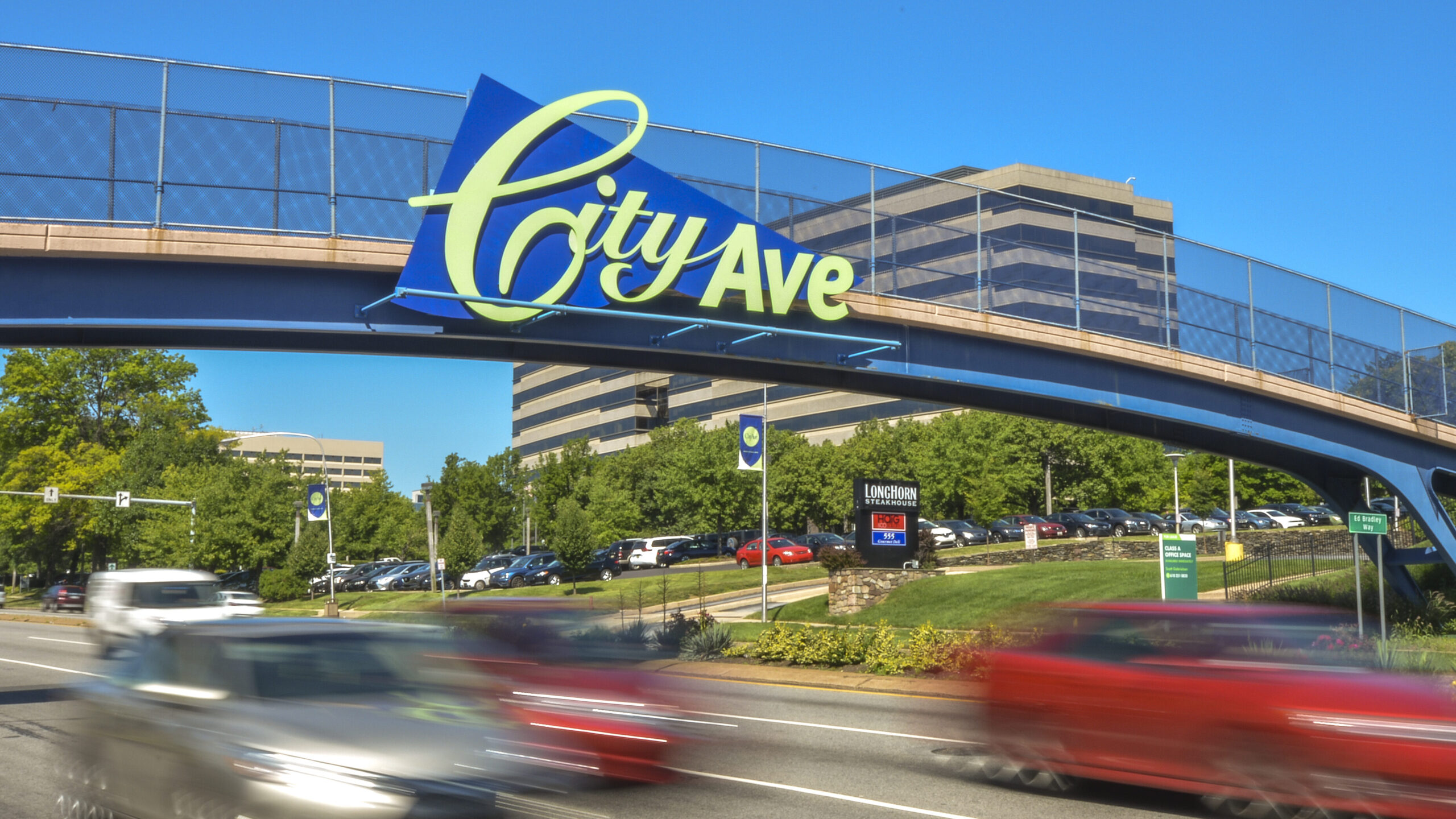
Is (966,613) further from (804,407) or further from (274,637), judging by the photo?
(804,407)

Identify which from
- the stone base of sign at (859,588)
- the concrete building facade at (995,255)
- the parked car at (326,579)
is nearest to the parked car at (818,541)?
the stone base of sign at (859,588)

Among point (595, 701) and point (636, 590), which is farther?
point (636, 590)

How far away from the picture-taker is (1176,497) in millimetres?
50938

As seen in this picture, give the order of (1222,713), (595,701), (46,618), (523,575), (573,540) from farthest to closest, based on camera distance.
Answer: (523,575) < (573,540) < (46,618) < (595,701) < (1222,713)

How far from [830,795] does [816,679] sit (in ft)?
32.0

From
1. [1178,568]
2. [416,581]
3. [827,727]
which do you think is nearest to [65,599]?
[416,581]

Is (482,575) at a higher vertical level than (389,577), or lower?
higher

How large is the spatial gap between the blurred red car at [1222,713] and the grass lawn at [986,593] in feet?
56.9

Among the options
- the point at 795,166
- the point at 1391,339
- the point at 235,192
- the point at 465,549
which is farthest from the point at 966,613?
the point at 465,549

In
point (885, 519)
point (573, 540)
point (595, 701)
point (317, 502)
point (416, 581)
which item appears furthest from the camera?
point (416, 581)

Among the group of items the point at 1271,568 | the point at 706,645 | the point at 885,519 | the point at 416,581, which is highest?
the point at 885,519

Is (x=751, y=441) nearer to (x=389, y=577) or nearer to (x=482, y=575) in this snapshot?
(x=482, y=575)

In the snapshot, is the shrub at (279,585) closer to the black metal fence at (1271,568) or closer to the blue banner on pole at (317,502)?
the blue banner on pole at (317,502)

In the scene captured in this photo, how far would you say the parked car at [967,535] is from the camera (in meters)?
57.2
